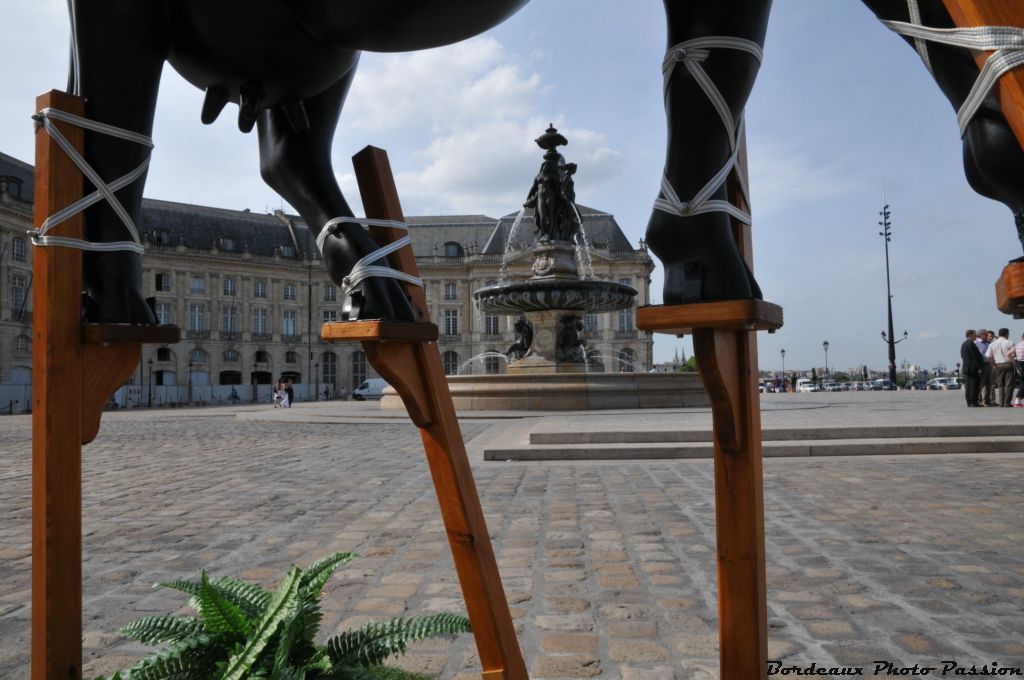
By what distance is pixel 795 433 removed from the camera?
29.3 ft

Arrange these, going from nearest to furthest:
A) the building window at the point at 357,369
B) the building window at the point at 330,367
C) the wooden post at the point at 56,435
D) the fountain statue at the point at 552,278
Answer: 1. the wooden post at the point at 56,435
2. the fountain statue at the point at 552,278
3. the building window at the point at 357,369
4. the building window at the point at 330,367

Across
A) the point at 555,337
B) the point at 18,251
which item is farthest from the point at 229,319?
the point at 555,337

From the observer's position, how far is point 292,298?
73.0 metres

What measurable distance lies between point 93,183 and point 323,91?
588 millimetres

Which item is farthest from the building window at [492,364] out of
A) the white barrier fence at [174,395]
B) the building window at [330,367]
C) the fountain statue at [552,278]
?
the fountain statue at [552,278]

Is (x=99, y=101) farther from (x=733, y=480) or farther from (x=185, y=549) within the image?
(x=185, y=549)

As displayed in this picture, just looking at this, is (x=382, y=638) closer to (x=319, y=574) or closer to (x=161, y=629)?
(x=319, y=574)

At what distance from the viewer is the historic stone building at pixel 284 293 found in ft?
214

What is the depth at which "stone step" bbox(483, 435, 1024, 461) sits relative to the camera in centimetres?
816

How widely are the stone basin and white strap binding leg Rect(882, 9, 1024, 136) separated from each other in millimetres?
16104

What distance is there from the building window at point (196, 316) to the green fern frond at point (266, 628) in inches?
2759

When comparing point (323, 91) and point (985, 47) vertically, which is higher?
point (323, 91)

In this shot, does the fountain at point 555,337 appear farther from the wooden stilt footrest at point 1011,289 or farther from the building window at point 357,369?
the building window at point 357,369

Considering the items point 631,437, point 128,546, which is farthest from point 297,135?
point 631,437
